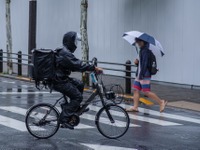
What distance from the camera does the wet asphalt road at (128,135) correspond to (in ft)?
32.2

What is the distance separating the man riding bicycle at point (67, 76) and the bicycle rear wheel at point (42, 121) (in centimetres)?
18

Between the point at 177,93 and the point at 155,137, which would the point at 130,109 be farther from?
the point at 177,93

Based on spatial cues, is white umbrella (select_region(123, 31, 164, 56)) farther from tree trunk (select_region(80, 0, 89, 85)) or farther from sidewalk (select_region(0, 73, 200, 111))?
tree trunk (select_region(80, 0, 89, 85))

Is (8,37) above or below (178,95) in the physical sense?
above

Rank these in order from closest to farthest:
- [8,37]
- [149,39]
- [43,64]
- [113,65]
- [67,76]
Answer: [43,64] < [67,76] < [149,39] < [113,65] < [8,37]

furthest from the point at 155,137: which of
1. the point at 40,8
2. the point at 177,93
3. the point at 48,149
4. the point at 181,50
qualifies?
the point at 40,8

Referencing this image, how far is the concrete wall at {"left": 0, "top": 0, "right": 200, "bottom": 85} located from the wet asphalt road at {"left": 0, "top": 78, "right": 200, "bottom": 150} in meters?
5.44

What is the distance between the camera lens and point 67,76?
10.2 m

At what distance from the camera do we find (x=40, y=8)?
96.0 ft

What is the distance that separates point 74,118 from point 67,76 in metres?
0.75

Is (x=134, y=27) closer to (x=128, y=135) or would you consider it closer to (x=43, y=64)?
(x=128, y=135)

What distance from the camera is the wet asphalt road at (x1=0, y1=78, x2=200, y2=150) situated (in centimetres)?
982

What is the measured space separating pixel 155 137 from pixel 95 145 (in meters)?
1.44

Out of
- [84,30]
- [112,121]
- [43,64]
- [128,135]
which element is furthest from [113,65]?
[43,64]
